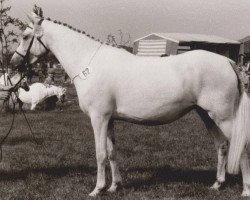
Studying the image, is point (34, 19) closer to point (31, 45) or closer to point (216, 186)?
point (31, 45)

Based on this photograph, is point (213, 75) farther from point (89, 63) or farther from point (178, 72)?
point (89, 63)

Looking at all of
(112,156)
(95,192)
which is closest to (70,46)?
(112,156)

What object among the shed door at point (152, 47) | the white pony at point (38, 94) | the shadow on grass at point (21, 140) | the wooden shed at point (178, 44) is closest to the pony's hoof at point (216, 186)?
the shadow on grass at point (21, 140)

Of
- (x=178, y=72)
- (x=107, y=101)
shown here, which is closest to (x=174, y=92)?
(x=178, y=72)

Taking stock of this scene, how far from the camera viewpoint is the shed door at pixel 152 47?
3625 cm

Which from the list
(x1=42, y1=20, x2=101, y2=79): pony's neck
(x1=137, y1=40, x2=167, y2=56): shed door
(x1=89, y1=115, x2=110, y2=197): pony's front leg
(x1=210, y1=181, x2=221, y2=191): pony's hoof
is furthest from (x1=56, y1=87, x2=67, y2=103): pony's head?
(x1=137, y1=40, x2=167, y2=56): shed door

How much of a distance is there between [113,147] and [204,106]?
1510mm

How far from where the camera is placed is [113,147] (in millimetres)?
6289

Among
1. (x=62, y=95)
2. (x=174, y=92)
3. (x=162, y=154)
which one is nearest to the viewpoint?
(x=174, y=92)

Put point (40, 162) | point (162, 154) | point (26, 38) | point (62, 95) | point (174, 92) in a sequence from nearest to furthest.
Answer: point (174, 92) → point (26, 38) → point (40, 162) → point (162, 154) → point (62, 95)

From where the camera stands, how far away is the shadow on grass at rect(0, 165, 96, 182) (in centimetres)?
702

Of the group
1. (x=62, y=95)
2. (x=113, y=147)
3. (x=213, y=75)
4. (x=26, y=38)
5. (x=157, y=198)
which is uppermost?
(x=26, y=38)

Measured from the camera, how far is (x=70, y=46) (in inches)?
241

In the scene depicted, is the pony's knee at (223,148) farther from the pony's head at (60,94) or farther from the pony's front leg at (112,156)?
the pony's head at (60,94)
